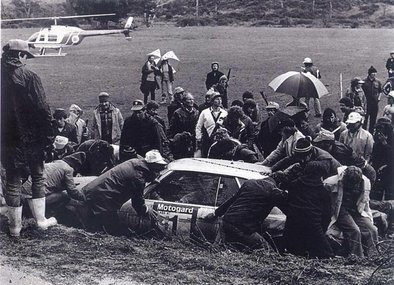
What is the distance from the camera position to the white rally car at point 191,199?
8.05 meters

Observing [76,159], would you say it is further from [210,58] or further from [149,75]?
[210,58]

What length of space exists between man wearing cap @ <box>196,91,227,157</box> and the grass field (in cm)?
677

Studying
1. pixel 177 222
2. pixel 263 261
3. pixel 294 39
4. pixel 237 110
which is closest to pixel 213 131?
Answer: pixel 237 110

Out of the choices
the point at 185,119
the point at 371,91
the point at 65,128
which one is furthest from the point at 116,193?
the point at 371,91

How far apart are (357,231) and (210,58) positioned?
26.6 m

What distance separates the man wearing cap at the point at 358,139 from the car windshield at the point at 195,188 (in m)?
3.06

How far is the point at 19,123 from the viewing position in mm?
7254

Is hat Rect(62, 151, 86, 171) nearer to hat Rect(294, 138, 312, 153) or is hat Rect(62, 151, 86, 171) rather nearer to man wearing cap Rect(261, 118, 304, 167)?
man wearing cap Rect(261, 118, 304, 167)

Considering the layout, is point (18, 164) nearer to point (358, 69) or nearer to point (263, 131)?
point (263, 131)

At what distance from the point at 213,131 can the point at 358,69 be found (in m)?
18.1

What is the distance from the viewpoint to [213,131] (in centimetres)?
1159

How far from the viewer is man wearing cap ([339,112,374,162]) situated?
33.8ft

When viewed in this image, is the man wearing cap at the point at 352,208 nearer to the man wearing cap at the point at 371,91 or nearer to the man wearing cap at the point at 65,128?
the man wearing cap at the point at 65,128

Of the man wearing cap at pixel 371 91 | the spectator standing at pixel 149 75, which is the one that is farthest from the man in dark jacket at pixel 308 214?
the spectator standing at pixel 149 75
